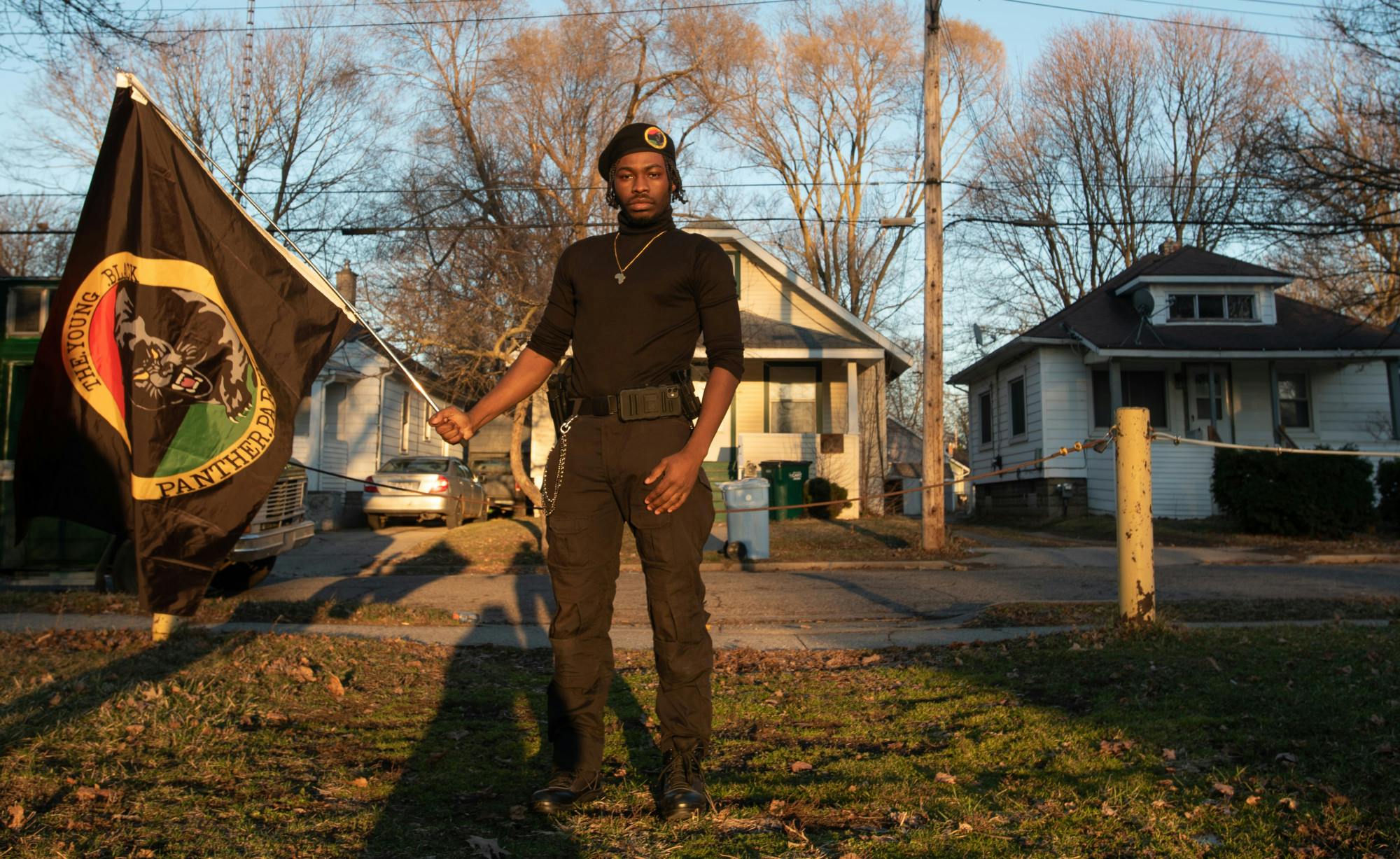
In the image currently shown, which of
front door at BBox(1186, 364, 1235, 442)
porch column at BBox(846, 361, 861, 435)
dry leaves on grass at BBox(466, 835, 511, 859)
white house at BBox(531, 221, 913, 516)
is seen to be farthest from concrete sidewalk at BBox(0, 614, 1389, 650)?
front door at BBox(1186, 364, 1235, 442)

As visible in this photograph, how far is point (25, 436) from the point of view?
5.18 metres

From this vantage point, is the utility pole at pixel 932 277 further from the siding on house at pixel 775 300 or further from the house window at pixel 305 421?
the house window at pixel 305 421

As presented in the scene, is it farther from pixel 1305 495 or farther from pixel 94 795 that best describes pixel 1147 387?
pixel 94 795

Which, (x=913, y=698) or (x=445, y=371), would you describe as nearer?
(x=913, y=698)

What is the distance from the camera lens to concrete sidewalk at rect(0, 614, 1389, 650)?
23.4 ft

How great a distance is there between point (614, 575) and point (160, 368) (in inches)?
120

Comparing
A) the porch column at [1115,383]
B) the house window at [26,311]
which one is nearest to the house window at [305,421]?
the house window at [26,311]

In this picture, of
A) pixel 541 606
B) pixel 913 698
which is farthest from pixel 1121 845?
pixel 541 606

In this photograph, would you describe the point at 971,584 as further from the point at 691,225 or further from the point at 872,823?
the point at 691,225

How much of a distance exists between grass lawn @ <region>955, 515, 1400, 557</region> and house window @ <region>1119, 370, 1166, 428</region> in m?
3.17

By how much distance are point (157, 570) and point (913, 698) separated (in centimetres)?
357

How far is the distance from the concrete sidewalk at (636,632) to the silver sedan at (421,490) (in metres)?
10.5

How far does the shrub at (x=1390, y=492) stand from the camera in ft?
59.3

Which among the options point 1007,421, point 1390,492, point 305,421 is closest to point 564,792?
point 1390,492
